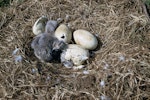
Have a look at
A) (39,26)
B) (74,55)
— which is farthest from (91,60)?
(39,26)

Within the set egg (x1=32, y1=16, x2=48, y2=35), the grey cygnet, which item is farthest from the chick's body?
egg (x1=32, y1=16, x2=48, y2=35)

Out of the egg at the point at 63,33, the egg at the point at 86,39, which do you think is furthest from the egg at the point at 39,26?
the egg at the point at 86,39

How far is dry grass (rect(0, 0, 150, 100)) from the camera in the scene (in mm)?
Result: 3369

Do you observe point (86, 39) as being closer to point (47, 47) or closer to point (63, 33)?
point (63, 33)

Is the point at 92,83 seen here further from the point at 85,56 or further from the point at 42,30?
the point at 42,30

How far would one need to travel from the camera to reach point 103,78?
3430 millimetres

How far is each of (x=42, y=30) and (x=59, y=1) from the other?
545 mm

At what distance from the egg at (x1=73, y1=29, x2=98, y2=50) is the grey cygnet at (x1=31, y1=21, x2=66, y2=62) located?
159 mm

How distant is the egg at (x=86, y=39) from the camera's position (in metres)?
3.74

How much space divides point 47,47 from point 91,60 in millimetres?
449

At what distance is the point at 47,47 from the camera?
3699 mm

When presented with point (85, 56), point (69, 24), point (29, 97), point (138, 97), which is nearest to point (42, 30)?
point (69, 24)

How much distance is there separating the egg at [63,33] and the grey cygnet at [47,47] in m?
0.05

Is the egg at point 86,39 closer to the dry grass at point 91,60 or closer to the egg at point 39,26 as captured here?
the dry grass at point 91,60
